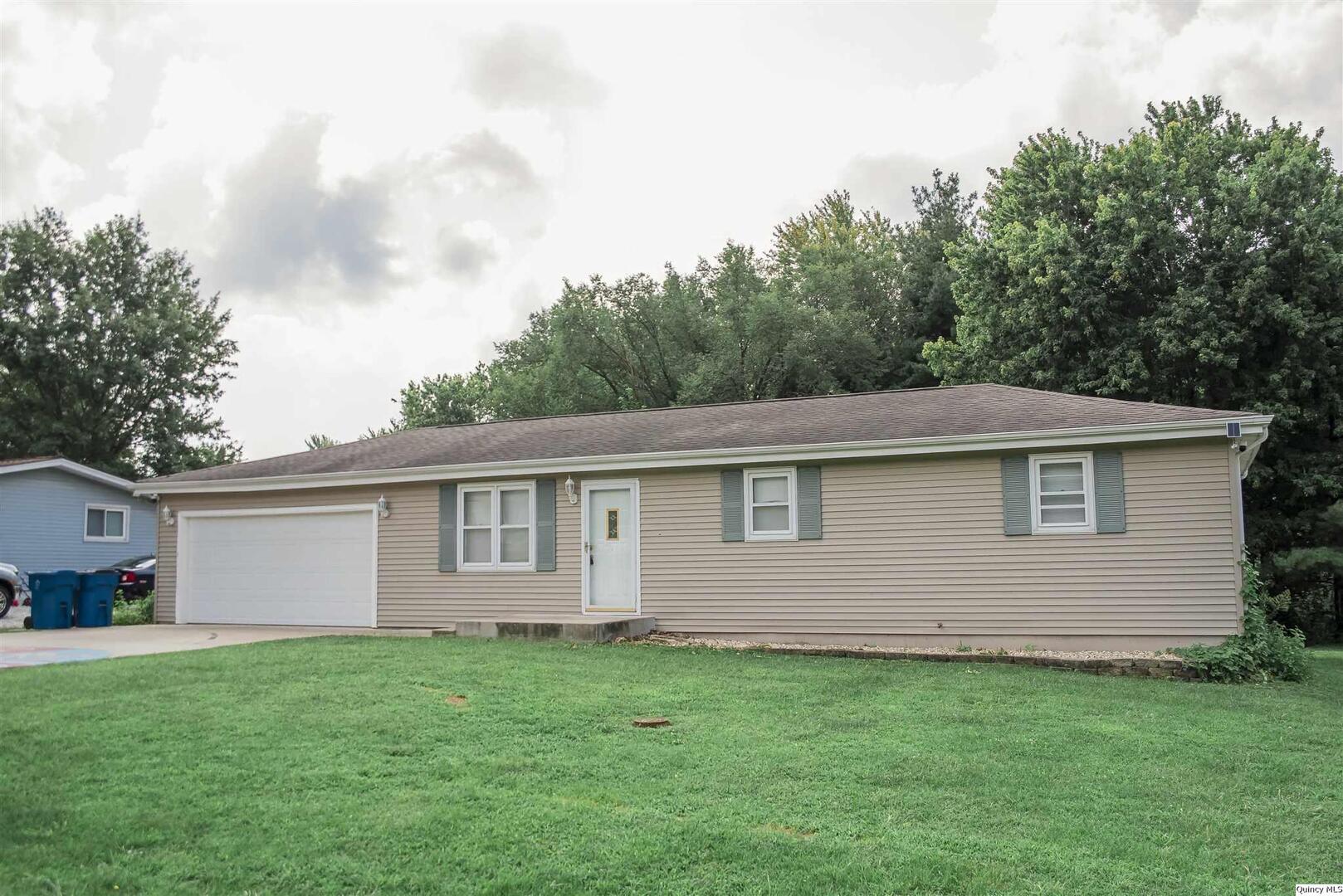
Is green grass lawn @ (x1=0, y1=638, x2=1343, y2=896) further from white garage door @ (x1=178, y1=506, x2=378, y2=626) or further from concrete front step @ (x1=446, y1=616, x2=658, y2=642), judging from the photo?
white garage door @ (x1=178, y1=506, x2=378, y2=626)

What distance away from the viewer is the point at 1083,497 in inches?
467

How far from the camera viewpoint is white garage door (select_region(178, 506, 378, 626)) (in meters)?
15.3

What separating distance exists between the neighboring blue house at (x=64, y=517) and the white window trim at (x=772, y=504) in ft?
50.4

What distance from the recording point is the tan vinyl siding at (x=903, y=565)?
37.4ft

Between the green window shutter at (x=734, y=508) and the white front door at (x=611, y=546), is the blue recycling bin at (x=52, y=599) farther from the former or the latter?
the green window shutter at (x=734, y=508)

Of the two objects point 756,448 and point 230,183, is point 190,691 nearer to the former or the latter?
point 756,448

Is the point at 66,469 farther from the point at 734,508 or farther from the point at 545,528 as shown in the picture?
the point at 734,508

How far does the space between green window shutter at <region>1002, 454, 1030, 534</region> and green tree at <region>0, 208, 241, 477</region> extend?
32.5m

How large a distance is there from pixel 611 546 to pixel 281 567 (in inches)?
232

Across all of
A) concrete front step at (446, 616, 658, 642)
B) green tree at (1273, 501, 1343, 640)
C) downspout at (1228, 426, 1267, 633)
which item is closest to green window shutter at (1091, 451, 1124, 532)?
downspout at (1228, 426, 1267, 633)

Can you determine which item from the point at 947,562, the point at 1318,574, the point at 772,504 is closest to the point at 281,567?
the point at 772,504

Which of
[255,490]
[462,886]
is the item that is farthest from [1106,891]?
[255,490]

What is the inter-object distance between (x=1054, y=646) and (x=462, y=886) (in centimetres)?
937

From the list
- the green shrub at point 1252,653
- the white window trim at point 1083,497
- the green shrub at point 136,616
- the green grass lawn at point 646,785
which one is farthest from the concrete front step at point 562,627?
the green shrub at point 136,616
